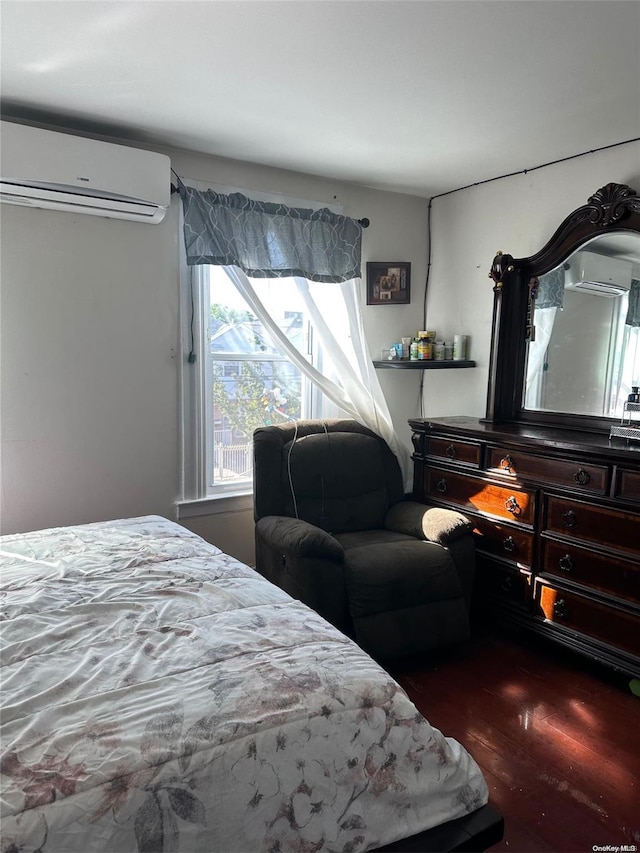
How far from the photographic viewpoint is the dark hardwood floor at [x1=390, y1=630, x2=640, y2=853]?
5.66 ft

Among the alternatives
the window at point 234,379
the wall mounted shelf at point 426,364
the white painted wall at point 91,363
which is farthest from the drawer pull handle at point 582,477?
the white painted wall at point 91,363

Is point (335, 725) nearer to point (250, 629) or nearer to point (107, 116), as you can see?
point (250, 629)

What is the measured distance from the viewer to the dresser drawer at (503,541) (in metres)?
2.71

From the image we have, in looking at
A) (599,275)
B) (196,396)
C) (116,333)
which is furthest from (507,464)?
(116,333)

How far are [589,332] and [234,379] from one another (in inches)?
74.9

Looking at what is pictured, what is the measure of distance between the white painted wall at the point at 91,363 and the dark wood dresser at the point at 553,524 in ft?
4.67

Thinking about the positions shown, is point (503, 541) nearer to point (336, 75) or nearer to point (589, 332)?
point (589, 332)

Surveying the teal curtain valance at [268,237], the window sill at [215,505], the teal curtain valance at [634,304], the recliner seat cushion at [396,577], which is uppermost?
the teal curtain valance at [268,237]

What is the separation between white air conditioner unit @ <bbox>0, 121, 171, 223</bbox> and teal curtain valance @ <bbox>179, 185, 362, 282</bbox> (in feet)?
0.76

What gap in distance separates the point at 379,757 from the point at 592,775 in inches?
47.0

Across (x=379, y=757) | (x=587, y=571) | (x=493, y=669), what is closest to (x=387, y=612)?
(x=493, y=669)

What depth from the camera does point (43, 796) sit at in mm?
932

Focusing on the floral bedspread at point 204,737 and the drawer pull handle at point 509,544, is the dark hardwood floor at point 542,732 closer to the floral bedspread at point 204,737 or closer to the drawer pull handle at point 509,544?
the drawer pull handle at point 509,544

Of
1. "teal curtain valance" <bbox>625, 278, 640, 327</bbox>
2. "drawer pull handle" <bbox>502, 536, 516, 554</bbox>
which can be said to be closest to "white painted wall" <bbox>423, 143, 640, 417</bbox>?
"teal curtain valance" <bbox>625, 278, 640, 327</bbox>
